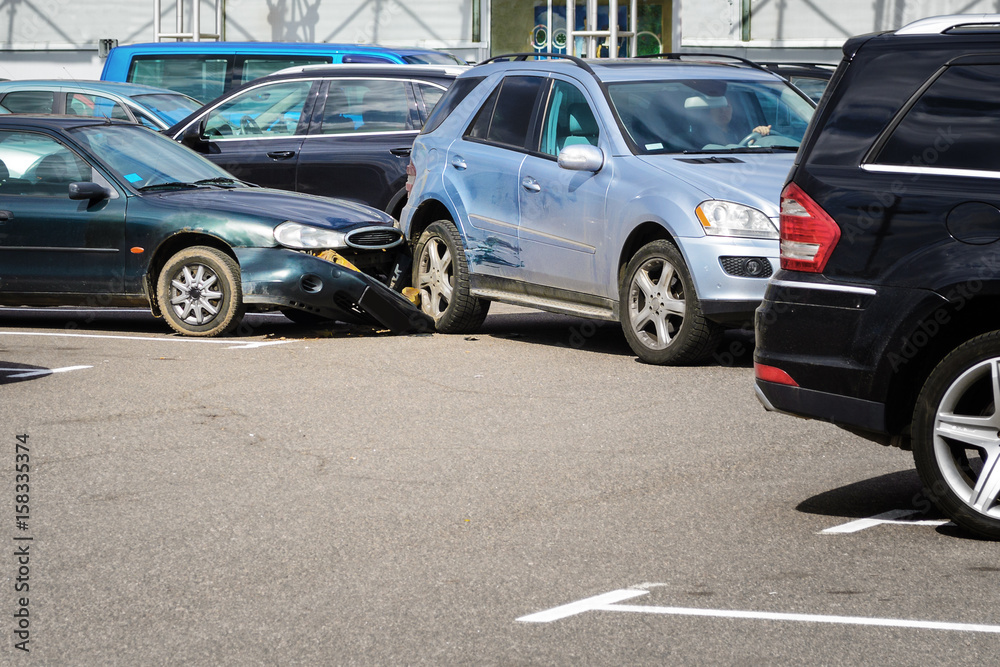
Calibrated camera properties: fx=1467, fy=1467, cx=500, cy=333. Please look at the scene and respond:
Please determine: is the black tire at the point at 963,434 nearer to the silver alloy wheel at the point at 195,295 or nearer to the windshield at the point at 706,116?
the windshield at the point at 706,116

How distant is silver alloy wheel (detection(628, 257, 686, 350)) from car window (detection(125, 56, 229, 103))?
10614 mm

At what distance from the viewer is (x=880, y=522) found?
18.1ft

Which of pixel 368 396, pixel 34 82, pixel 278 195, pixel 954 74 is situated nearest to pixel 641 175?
pixel 368 396

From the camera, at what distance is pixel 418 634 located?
4.23 meters

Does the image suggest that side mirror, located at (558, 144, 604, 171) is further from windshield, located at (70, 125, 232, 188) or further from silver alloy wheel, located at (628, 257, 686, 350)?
windshield, located at (70, 125, 232, 188)

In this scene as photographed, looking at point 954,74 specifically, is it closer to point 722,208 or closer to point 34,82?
point 722,208

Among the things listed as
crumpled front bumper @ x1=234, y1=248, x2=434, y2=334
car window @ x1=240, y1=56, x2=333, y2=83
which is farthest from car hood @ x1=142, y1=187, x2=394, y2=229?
car window @ x1=240, y1=56, x2=333, y2=83

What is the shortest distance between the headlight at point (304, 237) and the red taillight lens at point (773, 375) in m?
5.18

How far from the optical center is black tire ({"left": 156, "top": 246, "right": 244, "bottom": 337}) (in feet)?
33.6

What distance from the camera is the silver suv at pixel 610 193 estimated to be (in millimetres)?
8773

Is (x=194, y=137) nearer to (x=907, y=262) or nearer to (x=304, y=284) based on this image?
(x=304, y=284)

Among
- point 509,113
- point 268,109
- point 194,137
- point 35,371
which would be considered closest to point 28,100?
point 268,109

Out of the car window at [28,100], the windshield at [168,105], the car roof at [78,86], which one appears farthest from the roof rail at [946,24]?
the car window at [28,100]

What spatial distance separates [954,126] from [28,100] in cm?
1337
